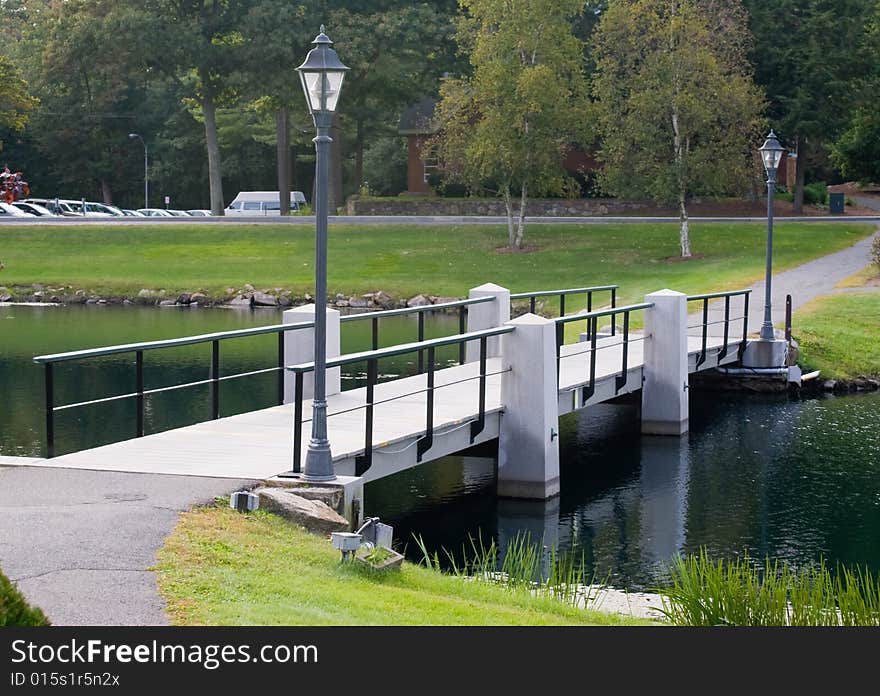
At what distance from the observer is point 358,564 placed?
9.99 m

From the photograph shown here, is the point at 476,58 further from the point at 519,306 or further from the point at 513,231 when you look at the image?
the point at 519,306

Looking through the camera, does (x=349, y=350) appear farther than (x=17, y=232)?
No

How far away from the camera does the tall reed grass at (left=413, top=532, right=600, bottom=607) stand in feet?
37.2

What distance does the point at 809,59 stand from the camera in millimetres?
60688

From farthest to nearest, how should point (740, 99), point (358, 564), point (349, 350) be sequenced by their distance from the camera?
point (740, 99) → point (349, 350) → point (358, 564)

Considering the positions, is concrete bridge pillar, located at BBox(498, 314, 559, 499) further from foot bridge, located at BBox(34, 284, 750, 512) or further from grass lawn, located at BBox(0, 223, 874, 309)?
grass lawn, located at BBox(0, 223, 874, 309)

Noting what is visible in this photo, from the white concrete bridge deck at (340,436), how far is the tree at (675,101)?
28.7 meters

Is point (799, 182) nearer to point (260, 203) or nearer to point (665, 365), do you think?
point (260, 203)

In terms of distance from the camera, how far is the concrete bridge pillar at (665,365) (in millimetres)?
21953

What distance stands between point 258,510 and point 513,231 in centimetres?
4350

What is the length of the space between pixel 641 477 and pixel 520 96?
3256 centimetres

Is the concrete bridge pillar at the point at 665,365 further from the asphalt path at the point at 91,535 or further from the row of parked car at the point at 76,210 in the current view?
the row of parked car at the point at 76,210

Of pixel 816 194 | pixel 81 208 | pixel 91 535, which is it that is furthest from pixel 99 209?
pixel 91 535
